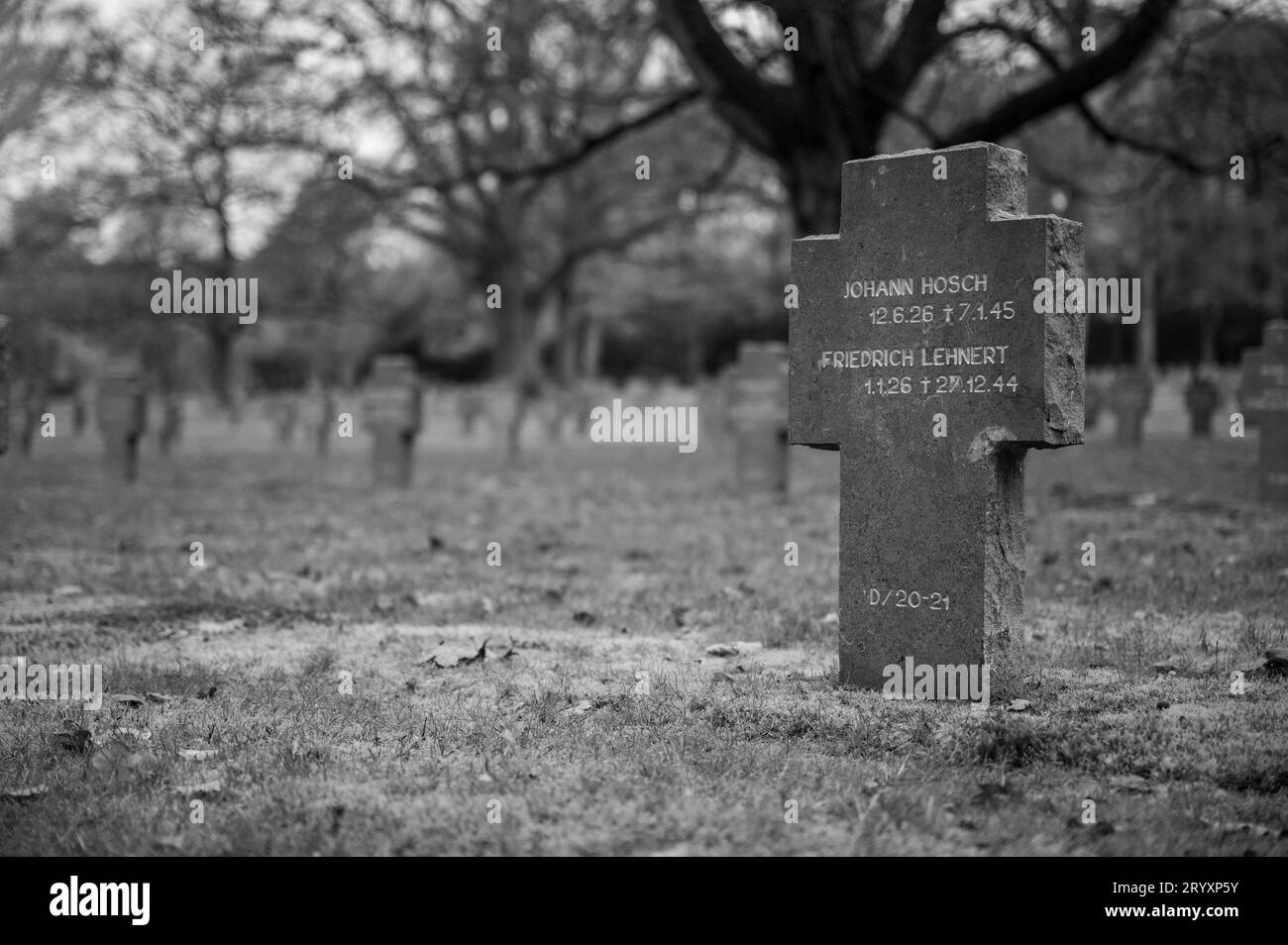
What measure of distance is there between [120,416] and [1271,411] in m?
14.6

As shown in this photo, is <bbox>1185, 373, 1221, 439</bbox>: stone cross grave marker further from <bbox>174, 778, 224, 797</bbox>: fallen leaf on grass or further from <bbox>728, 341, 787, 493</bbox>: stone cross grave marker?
<bbox>174, 778, 224, 797</bbox>: fallen leaf on grass

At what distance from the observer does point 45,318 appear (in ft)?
119

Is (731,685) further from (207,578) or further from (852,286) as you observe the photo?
(207,578)

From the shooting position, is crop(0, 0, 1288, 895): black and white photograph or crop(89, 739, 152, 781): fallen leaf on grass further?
crop(89, 739, 152, 781): fallen leaf on grass

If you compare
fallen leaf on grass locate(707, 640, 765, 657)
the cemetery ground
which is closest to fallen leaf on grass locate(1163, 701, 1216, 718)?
the cemetery ground

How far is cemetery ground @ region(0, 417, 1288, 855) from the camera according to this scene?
13.0ft

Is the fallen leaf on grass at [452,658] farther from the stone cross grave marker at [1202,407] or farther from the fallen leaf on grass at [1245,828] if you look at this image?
the stone cross grave marker at [1202,407]

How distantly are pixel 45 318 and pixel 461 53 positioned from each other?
72.2 ft

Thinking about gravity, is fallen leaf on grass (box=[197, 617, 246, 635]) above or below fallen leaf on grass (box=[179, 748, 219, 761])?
above

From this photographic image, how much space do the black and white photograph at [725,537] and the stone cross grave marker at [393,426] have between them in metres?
0.06

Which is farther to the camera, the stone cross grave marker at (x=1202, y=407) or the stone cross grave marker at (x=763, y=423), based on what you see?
the stone cross grave marker at (x=1202, y=407)

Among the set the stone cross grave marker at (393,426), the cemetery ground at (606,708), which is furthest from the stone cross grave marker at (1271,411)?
the stone cross grave marker at (393,426)

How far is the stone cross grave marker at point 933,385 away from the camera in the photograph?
5230mm

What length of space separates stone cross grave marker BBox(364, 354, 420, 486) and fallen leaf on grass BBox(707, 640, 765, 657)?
1126cm
